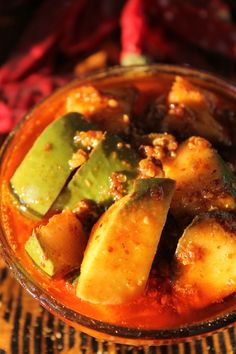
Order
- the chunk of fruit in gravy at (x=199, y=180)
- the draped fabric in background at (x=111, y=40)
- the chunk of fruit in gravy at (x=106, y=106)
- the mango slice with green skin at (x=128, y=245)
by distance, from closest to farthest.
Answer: the mango slice with green skin at (x=128, y=245), the chunk of fruit in gravy at (x=199, y=180), the chunk of fruit in gravy at (x=106, y=106), the draped fabric in background at (x=111, y=40)

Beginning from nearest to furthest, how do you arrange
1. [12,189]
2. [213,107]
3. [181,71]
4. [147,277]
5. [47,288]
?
1. [147,277]
2. [47,288]
3. [12,189]
4. [213,107]
5. [181,71]

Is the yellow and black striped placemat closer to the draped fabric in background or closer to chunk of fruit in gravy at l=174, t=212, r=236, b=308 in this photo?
chunk of fruit in gravy at l=174, t=212, r=236, b=308

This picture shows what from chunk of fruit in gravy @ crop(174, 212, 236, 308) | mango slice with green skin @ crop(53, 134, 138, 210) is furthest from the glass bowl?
mango slice with green skin @ crop(53, 134, 138, 210)

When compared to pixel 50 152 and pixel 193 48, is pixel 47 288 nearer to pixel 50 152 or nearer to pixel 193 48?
pixel 50 152

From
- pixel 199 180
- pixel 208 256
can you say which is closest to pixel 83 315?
pixel 208 256

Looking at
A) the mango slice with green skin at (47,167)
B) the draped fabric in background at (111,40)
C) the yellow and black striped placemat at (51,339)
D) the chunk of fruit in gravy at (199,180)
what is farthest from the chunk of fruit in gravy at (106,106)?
the draped fabric in background at (111,40)

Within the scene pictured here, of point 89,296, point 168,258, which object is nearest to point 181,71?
point 168,258

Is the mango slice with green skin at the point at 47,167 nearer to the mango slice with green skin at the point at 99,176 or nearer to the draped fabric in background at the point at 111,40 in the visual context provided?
the mango slice with green skin at the point at 99,176
